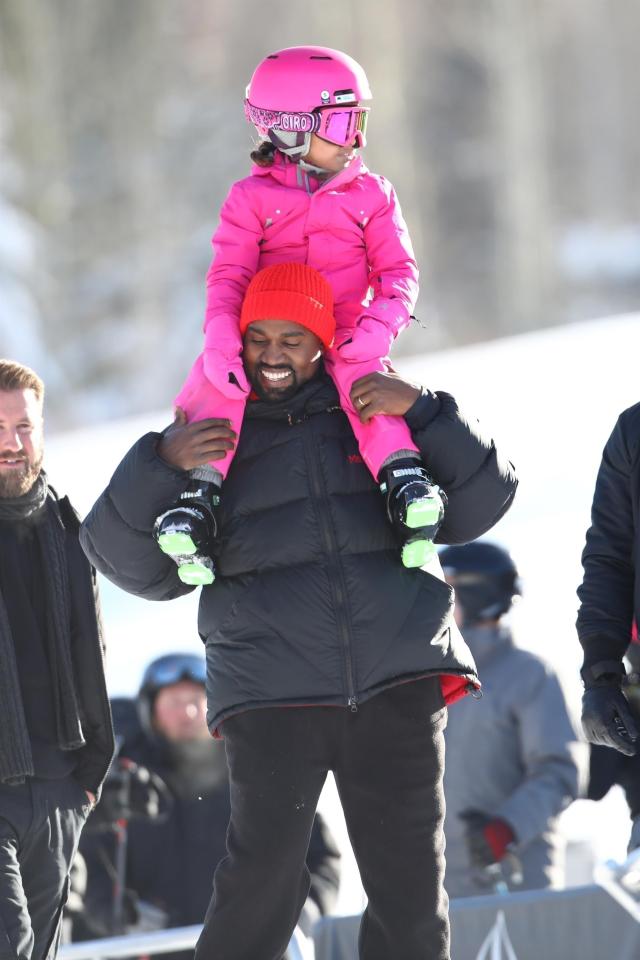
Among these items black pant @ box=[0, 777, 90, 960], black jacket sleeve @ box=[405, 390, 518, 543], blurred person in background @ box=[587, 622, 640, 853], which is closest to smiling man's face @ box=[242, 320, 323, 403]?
black jacket sleeve @ box=[405, 390, 518, 543]

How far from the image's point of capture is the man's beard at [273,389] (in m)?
2.85

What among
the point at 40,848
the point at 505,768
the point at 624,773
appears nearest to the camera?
the point at 40,848

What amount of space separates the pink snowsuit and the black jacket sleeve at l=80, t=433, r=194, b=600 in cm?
11

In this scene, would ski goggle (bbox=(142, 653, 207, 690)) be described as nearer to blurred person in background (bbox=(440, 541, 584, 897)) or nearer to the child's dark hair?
blurred person in background (bbox=(440, 541, 584, 897))

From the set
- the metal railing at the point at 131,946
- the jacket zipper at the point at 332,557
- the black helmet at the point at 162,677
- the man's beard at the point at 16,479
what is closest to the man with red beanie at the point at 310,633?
the jacket zipper at the point at 332,557

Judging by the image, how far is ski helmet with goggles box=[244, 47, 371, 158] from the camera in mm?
2951

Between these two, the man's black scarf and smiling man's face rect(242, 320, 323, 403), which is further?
the man's black scarf

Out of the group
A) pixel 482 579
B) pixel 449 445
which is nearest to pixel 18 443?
pixel 449 445

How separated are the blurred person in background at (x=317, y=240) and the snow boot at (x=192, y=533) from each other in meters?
0.03

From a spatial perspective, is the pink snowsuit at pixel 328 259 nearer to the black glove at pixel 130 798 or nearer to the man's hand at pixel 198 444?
the man's hand at pixel 198 444

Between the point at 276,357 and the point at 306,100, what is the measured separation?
48 cm

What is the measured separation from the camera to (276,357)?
2.85 m

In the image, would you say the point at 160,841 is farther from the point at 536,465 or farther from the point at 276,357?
the point at 536,465

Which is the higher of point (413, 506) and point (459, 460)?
point (459, 460)
